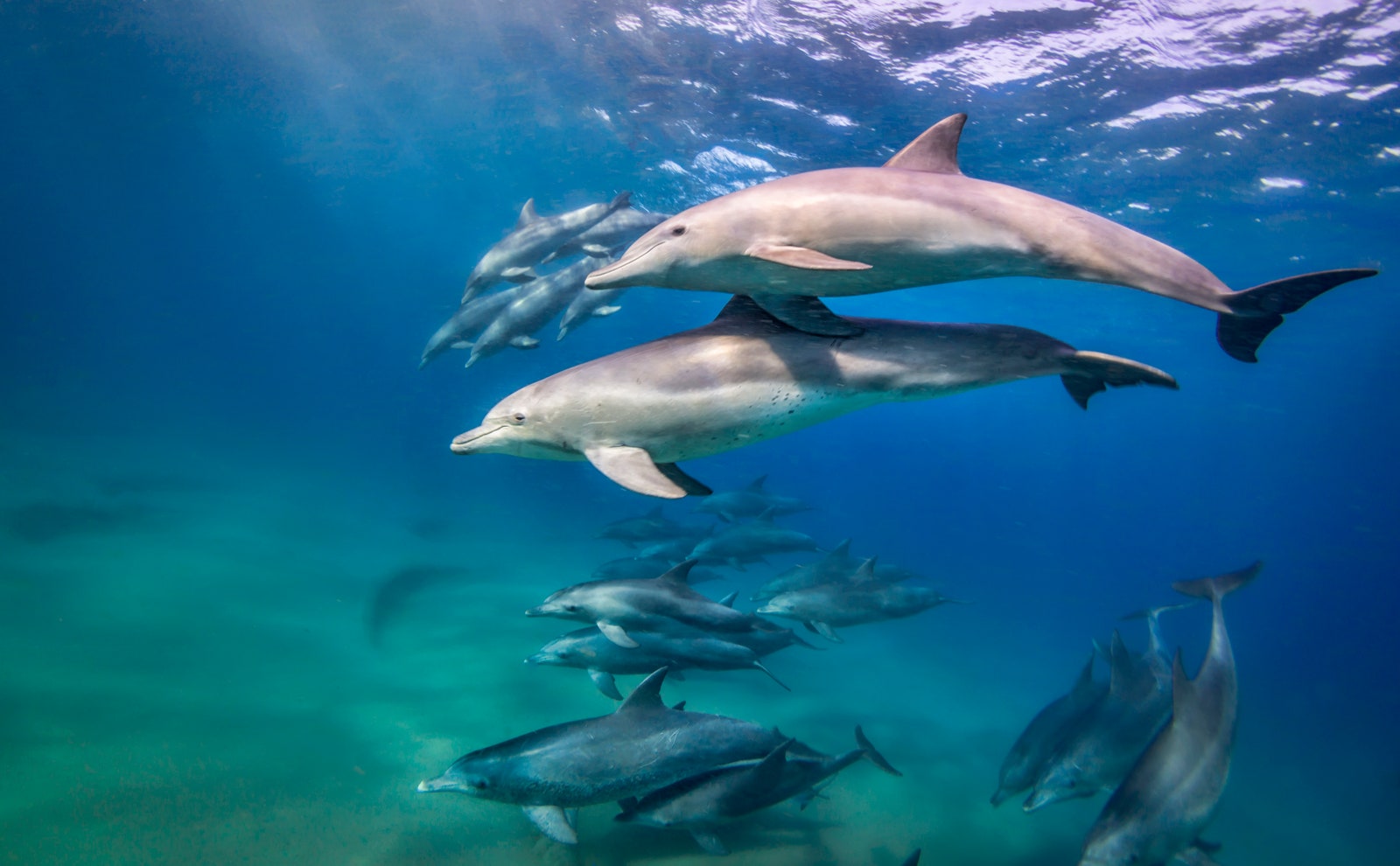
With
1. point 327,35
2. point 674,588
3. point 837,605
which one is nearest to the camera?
point 674,588

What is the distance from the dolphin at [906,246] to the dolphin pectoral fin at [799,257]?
0.02 m

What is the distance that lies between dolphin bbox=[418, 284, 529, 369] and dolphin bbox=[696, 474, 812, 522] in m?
5.75

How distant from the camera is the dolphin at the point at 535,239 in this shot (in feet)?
33.1

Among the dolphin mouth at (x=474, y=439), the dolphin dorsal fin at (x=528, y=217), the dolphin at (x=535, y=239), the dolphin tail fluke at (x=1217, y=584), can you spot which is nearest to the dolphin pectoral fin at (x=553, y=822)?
the dolphin mouth at (x=474, y=439)

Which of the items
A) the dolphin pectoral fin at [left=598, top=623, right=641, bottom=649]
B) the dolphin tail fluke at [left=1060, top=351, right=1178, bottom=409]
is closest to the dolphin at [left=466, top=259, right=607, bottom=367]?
the dolphin pectoral fin at [left=598, top=623, right=641, bottom=649]

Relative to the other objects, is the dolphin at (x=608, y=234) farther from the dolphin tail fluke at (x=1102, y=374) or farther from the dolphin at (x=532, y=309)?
the dolphin tail fluke at (x=1102, y=374)

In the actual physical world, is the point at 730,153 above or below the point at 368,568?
above

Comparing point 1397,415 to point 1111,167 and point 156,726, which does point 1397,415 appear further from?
point 156,726

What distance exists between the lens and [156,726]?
7.52 meters

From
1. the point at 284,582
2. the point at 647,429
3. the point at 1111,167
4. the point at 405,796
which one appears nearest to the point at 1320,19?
the point at 1111,167

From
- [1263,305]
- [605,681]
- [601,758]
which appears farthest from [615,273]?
[605,681]

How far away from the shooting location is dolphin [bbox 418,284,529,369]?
10.5 metres

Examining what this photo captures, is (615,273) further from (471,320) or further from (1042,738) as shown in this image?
(1042,738)

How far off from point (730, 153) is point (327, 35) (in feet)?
40.2
